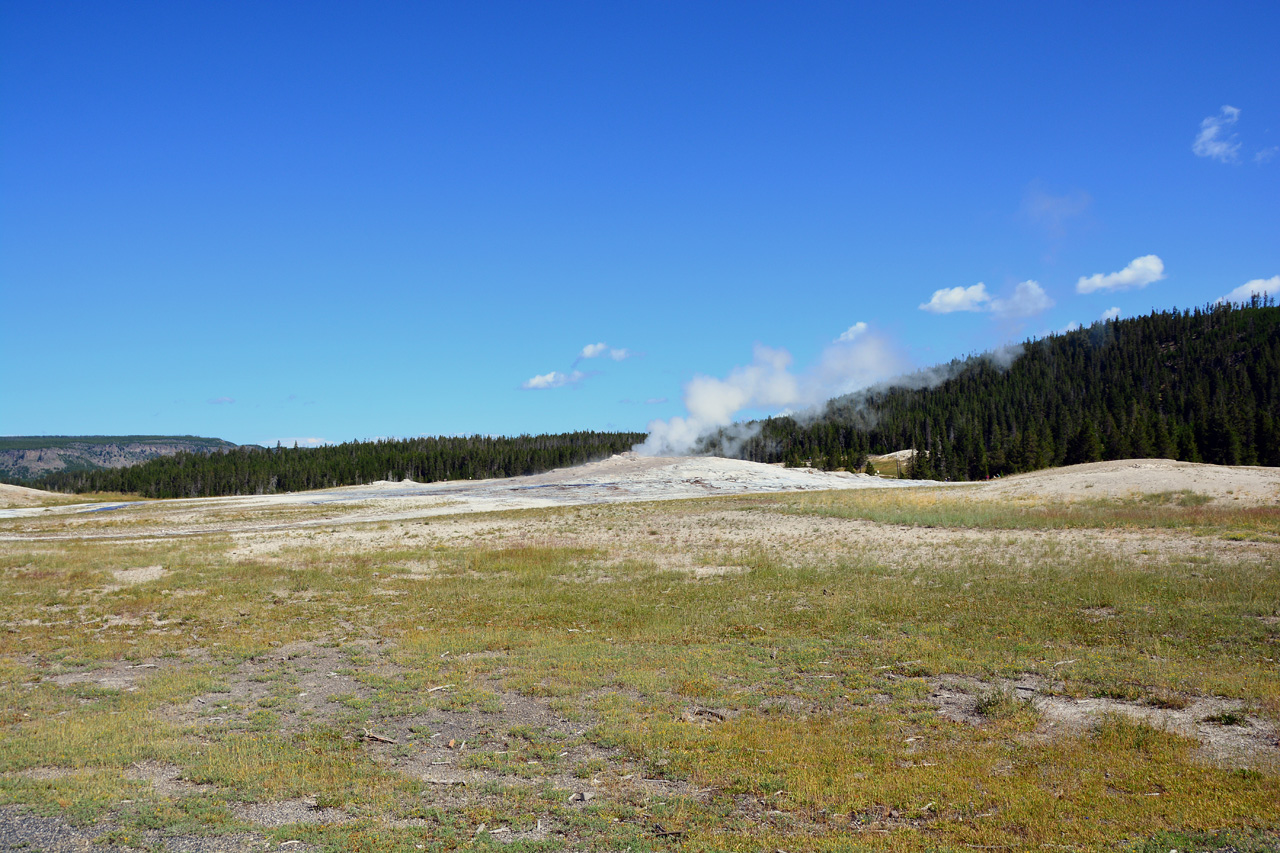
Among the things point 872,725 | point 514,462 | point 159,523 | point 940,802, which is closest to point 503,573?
point 872,725

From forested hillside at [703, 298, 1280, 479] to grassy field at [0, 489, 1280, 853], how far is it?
288ft

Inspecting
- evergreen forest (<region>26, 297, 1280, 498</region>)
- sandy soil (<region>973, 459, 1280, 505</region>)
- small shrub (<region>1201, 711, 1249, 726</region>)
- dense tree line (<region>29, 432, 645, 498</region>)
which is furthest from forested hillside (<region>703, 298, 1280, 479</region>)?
small shrub (<region>1201, 711, 1249, 726</region>)

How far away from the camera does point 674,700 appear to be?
1402 centimetres

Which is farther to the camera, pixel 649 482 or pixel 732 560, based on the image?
pixel 649 482

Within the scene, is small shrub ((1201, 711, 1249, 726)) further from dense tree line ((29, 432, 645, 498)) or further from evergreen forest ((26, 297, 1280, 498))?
dense tree line ((29, 432, 645, 498))

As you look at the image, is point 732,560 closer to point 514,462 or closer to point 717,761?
point 717,761

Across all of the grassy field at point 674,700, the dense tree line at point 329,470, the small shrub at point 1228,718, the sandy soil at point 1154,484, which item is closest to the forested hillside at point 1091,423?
the dense tree line at point 329,470

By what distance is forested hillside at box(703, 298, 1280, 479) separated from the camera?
344ft

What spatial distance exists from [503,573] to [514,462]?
492ft

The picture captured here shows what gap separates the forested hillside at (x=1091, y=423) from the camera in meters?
105

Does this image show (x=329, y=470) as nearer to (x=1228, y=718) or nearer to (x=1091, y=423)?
(x=1091, y=423)

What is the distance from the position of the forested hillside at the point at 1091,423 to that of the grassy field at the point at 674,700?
87.8 m

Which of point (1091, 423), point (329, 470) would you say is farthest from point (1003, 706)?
point (329, 470)

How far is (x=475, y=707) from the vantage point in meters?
14.0
